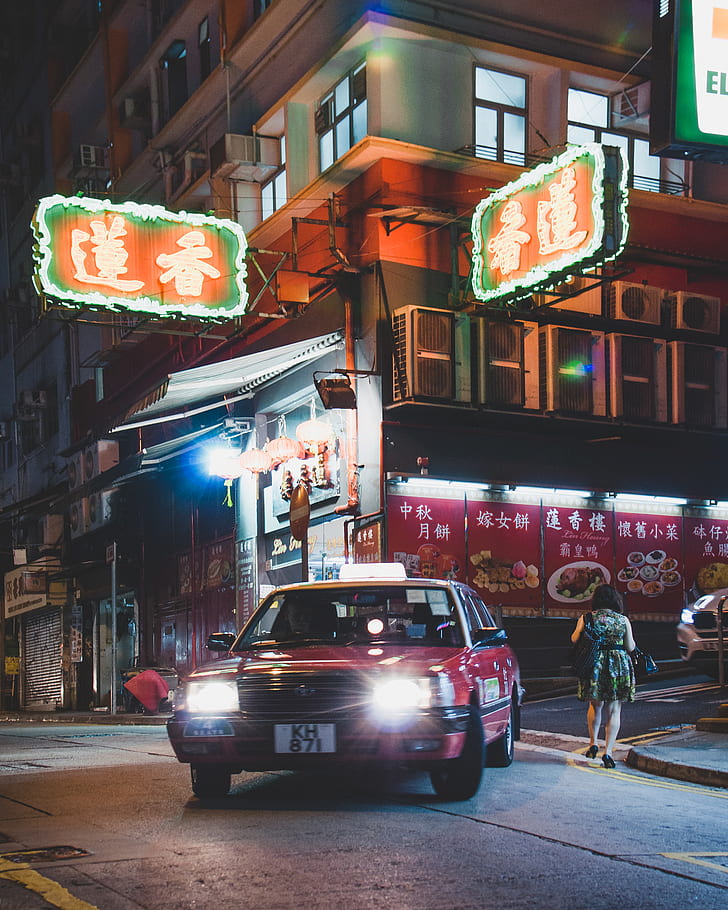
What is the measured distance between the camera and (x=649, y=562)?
2223 cm

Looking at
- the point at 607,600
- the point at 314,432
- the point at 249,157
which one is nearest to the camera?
the point at 607,600

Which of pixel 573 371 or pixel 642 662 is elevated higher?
pixel 573 371

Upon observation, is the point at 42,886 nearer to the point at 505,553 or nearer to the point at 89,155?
the point at 505,553

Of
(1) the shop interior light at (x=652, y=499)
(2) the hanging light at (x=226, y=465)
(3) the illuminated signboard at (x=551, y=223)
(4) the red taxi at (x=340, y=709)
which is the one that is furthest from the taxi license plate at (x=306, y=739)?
(1) the shop interior light at (x=652, y=499)

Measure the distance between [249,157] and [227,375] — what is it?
5.96 m

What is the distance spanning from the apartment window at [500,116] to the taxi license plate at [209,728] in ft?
50.5

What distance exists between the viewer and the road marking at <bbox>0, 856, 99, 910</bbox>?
17.2ft

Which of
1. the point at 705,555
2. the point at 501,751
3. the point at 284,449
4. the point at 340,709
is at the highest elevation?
the point at 284,449

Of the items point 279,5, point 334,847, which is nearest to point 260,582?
point 279,5

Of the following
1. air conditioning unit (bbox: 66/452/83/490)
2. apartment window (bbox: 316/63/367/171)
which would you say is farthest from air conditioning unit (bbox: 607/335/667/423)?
air conditioning unit (bbox: 66/452/83/490)

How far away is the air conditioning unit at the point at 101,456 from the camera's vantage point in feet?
101

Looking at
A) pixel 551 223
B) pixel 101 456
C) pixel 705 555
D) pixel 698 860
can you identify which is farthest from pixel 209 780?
pixel 101 456

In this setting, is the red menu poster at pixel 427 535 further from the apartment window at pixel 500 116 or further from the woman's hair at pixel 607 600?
the woman's hair at pixel 607 600

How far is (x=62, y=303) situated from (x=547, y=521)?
9111 mm
